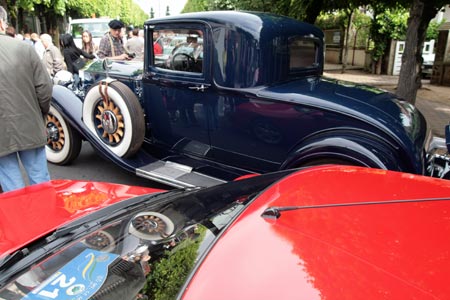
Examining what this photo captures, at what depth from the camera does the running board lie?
11.6 feet

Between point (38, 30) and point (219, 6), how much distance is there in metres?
17.6

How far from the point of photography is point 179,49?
3824 millimetres

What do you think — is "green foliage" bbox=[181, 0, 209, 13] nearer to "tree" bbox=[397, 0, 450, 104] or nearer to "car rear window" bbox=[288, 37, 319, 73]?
"tree" bbox=[397, 0, 450, 104]

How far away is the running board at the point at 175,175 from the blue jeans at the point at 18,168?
3.04ft

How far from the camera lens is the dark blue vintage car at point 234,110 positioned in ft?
9.40

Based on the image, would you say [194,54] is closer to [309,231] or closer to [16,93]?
[16,93]

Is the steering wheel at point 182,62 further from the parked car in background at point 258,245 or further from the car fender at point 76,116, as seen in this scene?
the parked car in background at point 258,245

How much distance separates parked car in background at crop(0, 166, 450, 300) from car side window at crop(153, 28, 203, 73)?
2.12 m

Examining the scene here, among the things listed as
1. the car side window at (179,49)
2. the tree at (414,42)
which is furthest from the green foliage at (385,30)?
the car side window at (179,49)

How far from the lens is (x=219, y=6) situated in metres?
17.3

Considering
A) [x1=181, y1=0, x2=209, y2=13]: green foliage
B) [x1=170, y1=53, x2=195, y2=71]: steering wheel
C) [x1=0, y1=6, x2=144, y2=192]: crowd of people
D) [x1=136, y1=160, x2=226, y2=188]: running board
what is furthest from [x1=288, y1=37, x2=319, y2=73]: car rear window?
[x1=181, y1=0, x2=209, y2=13]: green foliage

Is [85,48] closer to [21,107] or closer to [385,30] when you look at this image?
[21,107]

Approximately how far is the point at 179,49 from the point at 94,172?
2.04m

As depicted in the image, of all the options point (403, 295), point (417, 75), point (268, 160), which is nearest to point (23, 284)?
point (403, 295)
